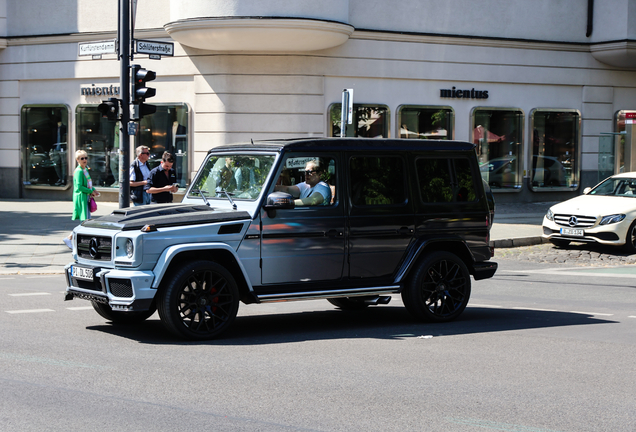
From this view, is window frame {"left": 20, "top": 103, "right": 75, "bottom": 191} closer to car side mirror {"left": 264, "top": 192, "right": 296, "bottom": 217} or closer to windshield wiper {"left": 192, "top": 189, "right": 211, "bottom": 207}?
windshield wiper {"left": 192, "top": 189, "right": 211, "bottom": 207}

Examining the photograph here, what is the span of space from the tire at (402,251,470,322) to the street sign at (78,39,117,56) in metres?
8.64

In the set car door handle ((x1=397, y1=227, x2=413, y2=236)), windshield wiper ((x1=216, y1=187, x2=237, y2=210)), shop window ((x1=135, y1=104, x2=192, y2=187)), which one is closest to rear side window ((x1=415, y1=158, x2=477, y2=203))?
car door handle ((x1=397, y1=227, x2=413, y2=236))

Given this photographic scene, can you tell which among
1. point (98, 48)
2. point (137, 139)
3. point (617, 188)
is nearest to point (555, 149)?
point (617, 188)

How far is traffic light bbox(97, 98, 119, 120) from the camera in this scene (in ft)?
48.5

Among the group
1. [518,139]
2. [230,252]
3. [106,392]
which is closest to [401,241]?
[230,252]

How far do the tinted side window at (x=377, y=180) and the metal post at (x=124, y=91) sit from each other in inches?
293

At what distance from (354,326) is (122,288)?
251cm

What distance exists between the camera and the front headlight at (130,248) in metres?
7.29

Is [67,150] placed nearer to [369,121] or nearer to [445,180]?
[369,121]

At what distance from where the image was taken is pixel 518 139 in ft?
83.2

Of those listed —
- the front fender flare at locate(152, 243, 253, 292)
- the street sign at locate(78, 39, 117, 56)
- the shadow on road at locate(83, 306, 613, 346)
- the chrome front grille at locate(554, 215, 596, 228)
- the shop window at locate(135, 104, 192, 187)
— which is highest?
the street sign at locate(78, 39, 117, 56)

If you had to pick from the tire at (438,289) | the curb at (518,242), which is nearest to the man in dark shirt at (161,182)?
the tire at (438,289)

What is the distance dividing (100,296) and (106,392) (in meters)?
1.88

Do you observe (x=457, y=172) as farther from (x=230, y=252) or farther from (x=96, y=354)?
(x=96, y=354)
